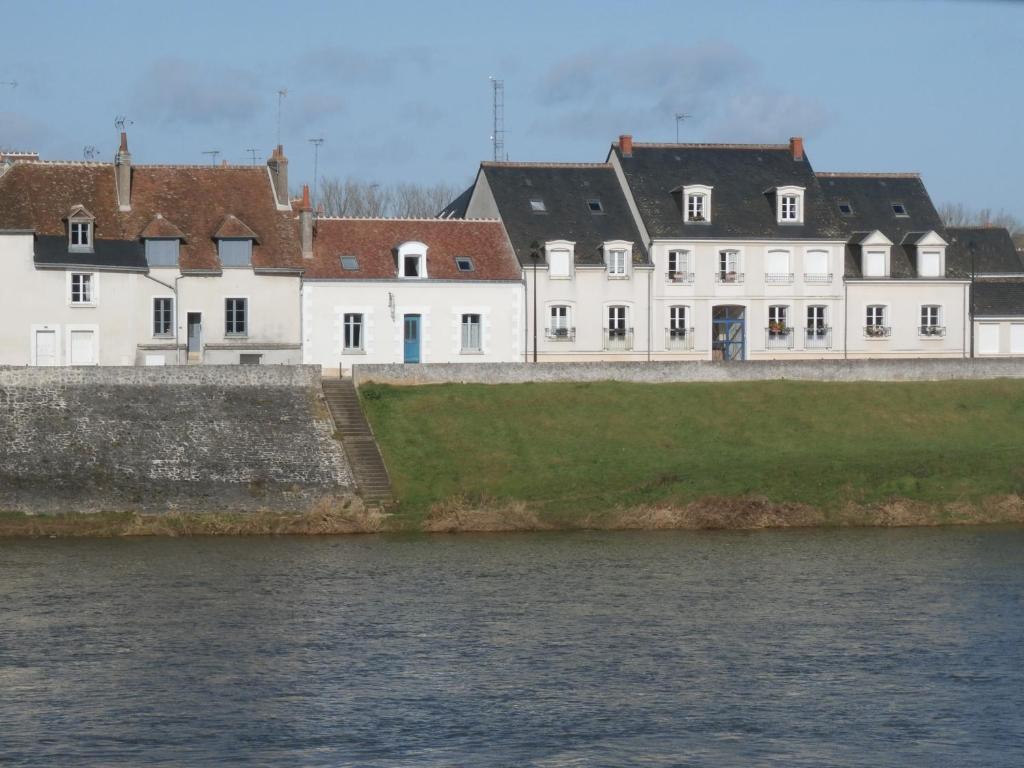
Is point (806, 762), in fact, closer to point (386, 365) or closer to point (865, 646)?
point (865, 646)

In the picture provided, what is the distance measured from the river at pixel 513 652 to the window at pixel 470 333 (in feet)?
50.8

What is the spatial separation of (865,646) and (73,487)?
73.0 feet

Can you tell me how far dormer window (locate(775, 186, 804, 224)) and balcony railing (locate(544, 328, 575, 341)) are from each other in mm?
9378

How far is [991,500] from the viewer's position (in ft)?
142

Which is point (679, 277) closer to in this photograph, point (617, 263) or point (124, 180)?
point (617, 263)

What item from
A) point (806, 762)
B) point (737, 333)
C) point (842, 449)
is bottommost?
point (806, 762)

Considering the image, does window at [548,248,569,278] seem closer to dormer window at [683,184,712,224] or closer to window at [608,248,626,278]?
window at [608,248,626,278]

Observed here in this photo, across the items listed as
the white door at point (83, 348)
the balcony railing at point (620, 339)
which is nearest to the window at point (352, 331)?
the white door at point (83, 348)

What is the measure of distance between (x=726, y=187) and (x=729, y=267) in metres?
3.63

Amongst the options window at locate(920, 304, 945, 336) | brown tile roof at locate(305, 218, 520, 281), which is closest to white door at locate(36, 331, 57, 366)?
brown tile roof at locate(305, 218, 520, 281)

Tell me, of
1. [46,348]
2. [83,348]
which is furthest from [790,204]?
[46,348]

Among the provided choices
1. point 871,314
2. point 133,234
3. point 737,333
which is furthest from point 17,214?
point 871,314

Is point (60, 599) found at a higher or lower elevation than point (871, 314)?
lower

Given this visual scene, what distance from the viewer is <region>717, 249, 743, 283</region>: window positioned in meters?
57.7
